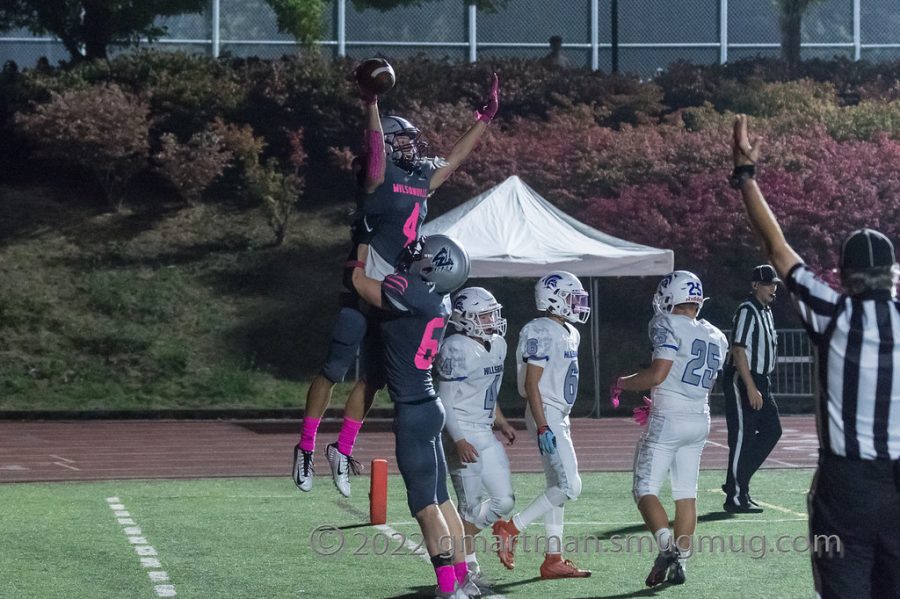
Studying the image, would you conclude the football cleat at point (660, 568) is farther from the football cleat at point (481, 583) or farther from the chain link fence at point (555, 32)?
the chain link fence at point (555, 32)

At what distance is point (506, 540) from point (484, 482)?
0.46 meters

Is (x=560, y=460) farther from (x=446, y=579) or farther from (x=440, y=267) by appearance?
(x=440, y=267)

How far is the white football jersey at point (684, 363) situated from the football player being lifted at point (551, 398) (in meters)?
0.53

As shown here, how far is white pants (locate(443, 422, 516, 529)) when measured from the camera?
921cm

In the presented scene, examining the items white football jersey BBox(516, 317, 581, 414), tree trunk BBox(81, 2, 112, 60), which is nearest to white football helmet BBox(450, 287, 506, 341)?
white football jersey BBox(516, 317, 581, 414)

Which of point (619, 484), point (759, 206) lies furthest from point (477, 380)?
point (619, 484)

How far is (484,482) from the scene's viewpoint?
30.4 feet

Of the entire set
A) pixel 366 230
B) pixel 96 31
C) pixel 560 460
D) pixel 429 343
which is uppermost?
pixel 96 31

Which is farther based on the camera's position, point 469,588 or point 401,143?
point 401,143

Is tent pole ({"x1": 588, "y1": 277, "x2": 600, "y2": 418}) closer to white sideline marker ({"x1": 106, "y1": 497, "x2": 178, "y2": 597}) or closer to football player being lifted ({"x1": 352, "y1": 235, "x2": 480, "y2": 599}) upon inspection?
white sideline marker ({"x1": 106, "y1": 497, "x2": 178, "y2": 597})

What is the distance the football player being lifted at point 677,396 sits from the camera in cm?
933

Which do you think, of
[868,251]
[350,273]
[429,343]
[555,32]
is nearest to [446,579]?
[429,343]

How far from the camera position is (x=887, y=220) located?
26.7 meters

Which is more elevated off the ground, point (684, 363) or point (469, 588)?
point (684, 363)
